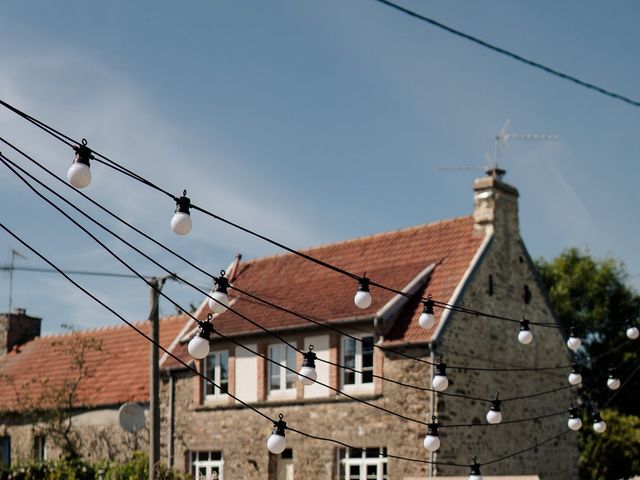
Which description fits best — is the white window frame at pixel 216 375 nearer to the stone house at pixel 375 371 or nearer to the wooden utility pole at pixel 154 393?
the stone house at pixel 375 371

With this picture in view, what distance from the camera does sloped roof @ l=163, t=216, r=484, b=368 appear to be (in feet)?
85.4

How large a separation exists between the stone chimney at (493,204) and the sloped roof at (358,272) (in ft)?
1.36

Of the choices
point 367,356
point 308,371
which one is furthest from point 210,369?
point 308,371

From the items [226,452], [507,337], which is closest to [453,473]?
[507,337]

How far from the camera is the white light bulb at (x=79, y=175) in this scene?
9.27 metres

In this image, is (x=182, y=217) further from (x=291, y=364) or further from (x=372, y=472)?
(x=291, y=364)

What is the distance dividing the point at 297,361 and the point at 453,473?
4991 mm

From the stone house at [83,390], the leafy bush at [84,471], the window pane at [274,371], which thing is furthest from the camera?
the stone house at [83,390]

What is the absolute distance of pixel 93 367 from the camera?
1345 inches

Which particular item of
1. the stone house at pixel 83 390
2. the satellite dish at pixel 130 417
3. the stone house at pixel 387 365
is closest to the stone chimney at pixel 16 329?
the stone house at pixel 83 390

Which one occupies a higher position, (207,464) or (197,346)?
(197,346)

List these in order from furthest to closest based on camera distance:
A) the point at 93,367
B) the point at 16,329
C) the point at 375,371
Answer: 1. the point at 16,329
2. the point at 93,367
3. the point at 375,371

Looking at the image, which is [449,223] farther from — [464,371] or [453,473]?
[453,473]

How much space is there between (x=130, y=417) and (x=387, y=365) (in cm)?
615
